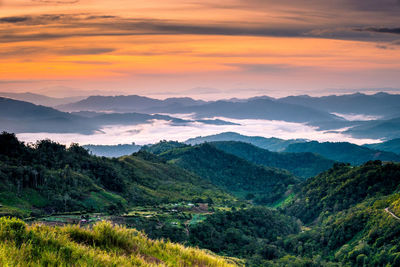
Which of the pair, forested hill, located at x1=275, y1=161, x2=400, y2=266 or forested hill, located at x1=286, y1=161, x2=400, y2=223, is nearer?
forested hill, located at x1=275, y1=161, x2=400, y2=266

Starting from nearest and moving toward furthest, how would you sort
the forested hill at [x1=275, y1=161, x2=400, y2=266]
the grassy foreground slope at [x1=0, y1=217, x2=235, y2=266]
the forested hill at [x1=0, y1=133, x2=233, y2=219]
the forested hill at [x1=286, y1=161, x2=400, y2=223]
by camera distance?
the grassy foreground slope at [x1=0, y1=217, x2=235, y2=266] < the forested hill at [x1=275, y1=161, x2=400, y2=266] < the forested hill at [x1=0, y1=133, x2=233, y2=219] < the forested hill at [x1=286, y1=161, x2=400, y2=223]

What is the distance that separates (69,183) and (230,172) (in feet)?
352

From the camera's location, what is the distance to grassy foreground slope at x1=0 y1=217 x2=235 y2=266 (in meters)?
9.02

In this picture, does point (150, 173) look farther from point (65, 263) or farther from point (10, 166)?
point (65, 263)

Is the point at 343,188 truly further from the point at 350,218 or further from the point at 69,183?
the point at 69,183

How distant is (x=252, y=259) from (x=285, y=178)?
11709 centimetres

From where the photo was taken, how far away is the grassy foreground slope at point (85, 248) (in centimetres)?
902

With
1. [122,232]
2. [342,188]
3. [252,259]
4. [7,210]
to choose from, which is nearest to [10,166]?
[7,210]

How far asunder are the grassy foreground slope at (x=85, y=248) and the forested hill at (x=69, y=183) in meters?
39.2

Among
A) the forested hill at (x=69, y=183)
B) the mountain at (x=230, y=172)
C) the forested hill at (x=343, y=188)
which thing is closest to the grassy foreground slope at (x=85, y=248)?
the forested hill at (x=69, y=183)

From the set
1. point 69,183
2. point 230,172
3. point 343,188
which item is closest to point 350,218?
point 343,188

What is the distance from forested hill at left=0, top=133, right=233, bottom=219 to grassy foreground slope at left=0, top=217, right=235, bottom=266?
39161 mm

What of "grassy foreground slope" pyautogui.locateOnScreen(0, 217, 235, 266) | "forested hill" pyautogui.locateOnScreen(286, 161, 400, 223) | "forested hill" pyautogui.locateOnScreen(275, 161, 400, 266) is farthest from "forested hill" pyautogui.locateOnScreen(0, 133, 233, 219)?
"grassy foreground slope" pyautogui.locateOnScreen(0, 217, 235, 266)

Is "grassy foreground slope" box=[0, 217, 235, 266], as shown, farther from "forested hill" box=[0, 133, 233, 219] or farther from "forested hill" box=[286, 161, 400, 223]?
"forested hill" box=[286, 161, 400, 223]
